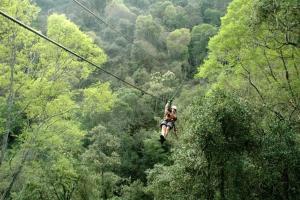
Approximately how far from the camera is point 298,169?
35.7ft

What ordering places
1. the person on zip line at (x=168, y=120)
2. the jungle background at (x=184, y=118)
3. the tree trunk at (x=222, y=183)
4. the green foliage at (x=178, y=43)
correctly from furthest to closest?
the green foliage at (x=178, y=43) → the person on zip line at (x=168, y=120) → the tree trunk at (x=222, y=183) → the jungle background at (x=184, y=118)

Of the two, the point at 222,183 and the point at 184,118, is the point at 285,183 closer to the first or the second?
the point at 222,183

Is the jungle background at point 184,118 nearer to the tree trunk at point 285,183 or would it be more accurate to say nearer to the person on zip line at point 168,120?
the tree trunk at point 285,183

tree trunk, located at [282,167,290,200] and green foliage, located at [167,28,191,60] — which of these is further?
green foliage, located at [167,28,191,60]

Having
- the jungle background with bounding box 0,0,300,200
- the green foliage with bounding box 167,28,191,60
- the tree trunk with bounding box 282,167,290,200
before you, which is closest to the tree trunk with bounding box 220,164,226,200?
the jungle background with bounding box 0,0,300,200

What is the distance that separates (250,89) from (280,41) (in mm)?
2486

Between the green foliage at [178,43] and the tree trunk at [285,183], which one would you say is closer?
the tree trunk at [285,183]

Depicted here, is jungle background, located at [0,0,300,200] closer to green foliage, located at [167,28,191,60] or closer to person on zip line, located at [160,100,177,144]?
person on zip line, located at [160,100,177,144]

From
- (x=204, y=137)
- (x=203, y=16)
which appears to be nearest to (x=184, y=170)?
(x=204, y=137)

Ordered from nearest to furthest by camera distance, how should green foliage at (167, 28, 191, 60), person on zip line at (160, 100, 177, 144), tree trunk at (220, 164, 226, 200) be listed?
tree trunk at (220, 164, 226, 200), person on zip line at (160, 100, 177, 144), green foliage at (167, 28, 191, 60)

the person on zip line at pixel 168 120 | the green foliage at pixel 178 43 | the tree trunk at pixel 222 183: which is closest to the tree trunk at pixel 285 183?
the tree trunk at pixel 222 183

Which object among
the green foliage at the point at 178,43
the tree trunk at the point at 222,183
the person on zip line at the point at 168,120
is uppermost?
the green foliage at the point at 178,43

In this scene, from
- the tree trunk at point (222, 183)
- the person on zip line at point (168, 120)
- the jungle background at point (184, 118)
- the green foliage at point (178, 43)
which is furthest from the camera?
the green foliage at point (178, 43)

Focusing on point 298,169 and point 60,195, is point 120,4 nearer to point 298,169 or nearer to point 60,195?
point 60,195
